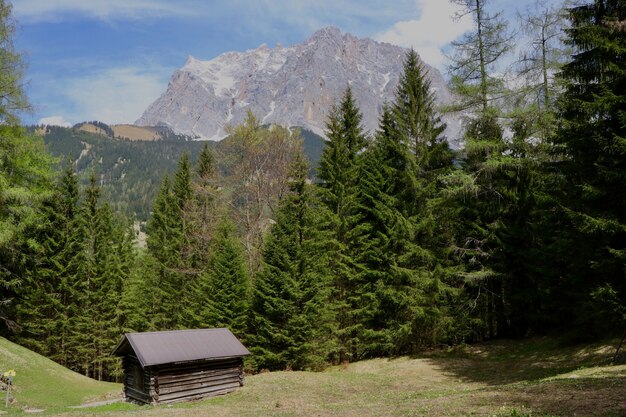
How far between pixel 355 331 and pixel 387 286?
4.38 metres

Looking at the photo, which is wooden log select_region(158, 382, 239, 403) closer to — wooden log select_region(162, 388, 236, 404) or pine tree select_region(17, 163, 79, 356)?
wooden log select_region(162, 388, 236, 404)

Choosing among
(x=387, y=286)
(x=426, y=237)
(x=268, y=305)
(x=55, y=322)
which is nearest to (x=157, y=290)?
(x=55, y=322)

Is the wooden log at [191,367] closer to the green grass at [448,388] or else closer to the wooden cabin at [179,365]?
the wooden cabin at [179,365]

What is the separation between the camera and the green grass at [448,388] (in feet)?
40.2

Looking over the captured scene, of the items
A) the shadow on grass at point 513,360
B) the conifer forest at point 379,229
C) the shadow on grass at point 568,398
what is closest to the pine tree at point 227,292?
the conifer forest at point 379,229

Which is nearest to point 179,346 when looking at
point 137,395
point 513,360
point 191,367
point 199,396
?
point 191,367

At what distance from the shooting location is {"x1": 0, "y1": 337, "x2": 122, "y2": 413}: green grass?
24513mm

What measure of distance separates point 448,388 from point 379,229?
1442 cm

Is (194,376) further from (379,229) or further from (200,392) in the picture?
(379,229)

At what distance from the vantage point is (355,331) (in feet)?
107

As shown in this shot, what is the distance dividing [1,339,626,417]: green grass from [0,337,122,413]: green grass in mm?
3647

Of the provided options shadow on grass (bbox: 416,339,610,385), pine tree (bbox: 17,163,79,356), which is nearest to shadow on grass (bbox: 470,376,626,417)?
shadow on grass (bbox: 416,339,610,385)

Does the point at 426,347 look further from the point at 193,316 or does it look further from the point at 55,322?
the point at 55,322

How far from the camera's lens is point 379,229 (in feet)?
109
